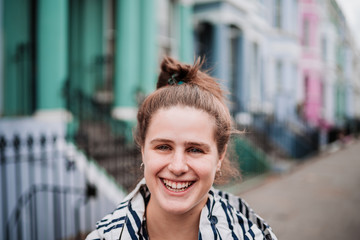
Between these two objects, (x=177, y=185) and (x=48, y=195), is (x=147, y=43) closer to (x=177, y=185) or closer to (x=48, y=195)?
(x=48, y=195)

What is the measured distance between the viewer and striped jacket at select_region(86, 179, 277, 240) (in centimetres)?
172

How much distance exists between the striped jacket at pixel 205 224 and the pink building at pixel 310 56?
19.7m

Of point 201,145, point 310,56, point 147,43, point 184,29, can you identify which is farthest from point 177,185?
point 310,56

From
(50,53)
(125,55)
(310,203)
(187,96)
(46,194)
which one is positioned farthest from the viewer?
(125,55)

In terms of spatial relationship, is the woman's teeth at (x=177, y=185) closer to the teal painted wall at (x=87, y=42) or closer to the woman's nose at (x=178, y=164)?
the woman's nose at (x=178, y=164)

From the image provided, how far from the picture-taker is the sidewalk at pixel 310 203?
5164 mm

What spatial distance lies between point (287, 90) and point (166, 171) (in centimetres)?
1610

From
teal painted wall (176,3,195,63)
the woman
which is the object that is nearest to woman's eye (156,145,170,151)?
the woman

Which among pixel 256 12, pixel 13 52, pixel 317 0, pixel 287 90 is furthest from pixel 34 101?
pixel 317 0

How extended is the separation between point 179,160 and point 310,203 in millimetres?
5965

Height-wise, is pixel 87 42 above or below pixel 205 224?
above

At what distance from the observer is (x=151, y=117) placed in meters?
1.84

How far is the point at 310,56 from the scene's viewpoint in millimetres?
20266

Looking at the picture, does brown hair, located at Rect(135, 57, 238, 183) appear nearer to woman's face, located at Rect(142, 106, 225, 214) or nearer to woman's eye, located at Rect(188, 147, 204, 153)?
woman's face, located at Rect(142, 106, 225, 214)
